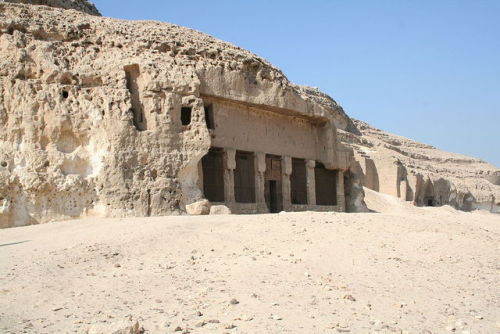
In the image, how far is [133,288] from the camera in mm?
6762

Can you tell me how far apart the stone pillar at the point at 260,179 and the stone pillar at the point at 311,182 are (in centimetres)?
244

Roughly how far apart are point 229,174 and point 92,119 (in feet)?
16.3

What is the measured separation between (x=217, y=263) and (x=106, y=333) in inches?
124

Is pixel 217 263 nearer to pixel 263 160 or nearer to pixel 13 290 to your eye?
pixel 13 290

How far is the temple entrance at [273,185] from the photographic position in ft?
62.3

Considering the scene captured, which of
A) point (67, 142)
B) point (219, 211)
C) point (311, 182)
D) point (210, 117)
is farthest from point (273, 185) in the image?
point (67, 142)

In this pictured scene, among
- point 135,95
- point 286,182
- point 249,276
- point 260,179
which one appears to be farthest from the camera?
point 286,182

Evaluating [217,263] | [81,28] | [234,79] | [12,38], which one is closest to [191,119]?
[234,79]

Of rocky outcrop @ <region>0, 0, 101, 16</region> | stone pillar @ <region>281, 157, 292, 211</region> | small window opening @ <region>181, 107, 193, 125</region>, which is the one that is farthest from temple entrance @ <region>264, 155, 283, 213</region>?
rocky outcrop @ <region>0, 0, 101, 16</region>

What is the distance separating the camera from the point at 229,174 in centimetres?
1706

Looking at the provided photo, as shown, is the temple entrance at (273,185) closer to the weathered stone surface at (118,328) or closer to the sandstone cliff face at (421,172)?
the sandstone cliff face at (421,172)

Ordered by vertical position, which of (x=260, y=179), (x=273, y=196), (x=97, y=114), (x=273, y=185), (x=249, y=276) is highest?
(x=97, y=114)

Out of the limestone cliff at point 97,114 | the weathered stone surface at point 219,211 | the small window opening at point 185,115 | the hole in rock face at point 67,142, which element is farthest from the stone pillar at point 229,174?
the hole in rock face at point 67,142

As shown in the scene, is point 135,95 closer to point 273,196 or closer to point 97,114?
point 97,114
